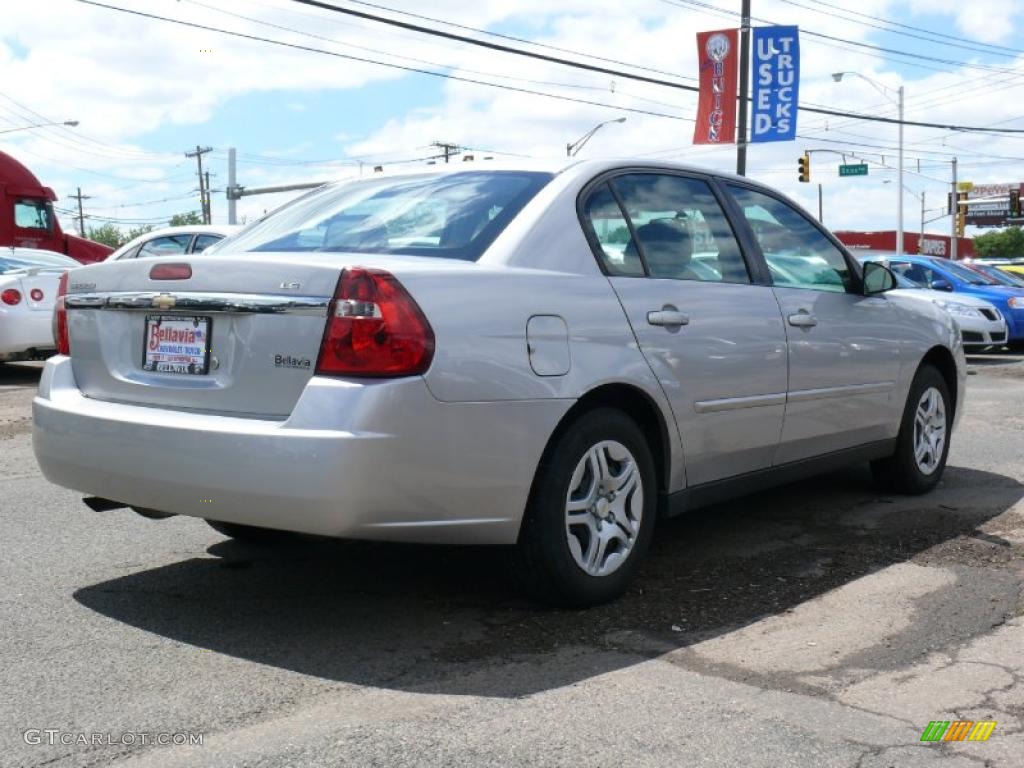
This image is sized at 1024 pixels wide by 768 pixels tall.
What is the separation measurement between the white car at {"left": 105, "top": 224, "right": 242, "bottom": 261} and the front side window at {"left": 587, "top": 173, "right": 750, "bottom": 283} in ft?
27.7

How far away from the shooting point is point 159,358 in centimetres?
394

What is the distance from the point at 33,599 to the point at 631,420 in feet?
7.47

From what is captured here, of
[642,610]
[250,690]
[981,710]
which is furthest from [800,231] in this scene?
[250,690]

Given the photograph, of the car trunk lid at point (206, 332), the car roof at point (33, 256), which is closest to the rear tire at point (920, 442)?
the car trunk lid at point (206, 332)

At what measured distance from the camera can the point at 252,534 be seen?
5059mm

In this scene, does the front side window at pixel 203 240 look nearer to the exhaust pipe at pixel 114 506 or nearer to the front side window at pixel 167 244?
the front side window at pixel 167 244

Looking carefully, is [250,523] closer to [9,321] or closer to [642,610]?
[642,610]

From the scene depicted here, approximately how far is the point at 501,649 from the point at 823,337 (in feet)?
7.88

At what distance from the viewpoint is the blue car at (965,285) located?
1689 cm

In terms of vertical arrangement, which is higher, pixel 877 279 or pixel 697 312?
pixel 877 279

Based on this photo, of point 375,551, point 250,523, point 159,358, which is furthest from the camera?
point 375,551

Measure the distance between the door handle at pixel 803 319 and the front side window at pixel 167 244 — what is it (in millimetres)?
9539

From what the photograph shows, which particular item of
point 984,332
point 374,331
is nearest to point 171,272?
point 374,331

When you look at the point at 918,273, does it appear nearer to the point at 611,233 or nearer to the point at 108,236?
the point at 611,233
